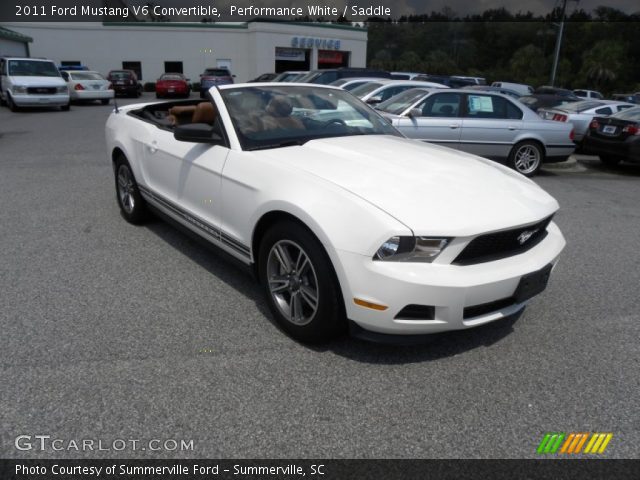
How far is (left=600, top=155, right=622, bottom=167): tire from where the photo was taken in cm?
1092

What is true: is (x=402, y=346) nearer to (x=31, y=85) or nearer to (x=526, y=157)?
(x=526, y=157)

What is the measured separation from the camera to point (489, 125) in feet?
29.9

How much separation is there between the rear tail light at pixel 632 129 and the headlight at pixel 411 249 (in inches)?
389

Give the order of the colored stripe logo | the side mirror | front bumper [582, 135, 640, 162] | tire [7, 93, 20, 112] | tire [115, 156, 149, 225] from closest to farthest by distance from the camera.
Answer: the colored stripe logo < the side mirror < tire [115, 156, 149, 225] < front bumper [582, 135, 640, 162] < tire [7, 93, 20, 112]

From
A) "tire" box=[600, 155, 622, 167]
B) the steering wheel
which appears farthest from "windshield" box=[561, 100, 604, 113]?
the steering wheel

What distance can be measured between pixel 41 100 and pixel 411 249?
64.8 feet

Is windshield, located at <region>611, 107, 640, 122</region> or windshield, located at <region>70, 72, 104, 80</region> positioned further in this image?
windshield, located at <region>70, 72, 104, 80</region>

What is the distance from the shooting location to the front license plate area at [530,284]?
284 cm

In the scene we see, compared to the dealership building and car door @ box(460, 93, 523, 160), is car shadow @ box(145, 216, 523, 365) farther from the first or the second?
the dealership building

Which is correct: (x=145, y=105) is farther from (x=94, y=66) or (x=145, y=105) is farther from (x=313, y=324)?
(x=94, y=66)

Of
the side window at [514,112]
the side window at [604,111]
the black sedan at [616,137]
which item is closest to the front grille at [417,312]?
the side window at [514,112]

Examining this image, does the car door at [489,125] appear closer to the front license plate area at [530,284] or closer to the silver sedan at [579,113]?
the silver sedan at [579,113]

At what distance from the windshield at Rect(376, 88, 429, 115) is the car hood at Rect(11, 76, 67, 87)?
1460 cm

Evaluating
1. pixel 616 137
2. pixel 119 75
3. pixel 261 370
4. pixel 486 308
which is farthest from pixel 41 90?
pixel 486 308
